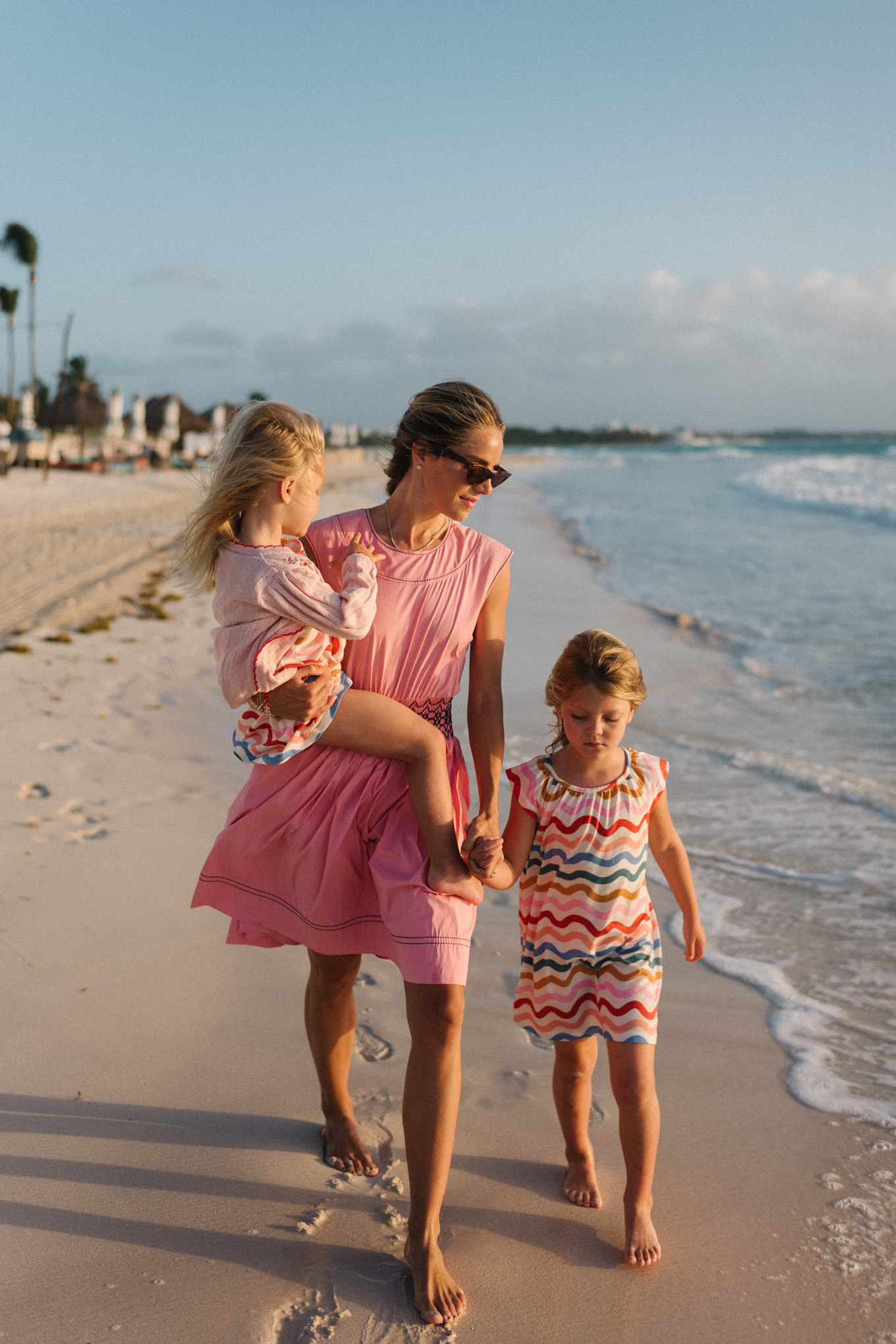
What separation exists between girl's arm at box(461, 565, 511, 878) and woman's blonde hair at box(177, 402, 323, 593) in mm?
522

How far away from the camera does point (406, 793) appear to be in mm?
2299

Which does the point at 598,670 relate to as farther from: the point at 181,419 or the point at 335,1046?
the point at 181,419

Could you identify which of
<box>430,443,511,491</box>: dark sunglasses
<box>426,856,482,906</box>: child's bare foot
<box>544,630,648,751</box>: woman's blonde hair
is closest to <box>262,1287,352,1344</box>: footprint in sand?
<box>426,856,482,906</box>: child's bare foot

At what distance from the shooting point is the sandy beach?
210 cm

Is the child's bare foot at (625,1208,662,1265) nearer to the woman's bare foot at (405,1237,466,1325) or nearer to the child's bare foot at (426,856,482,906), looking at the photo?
the woman's bare foot at (405,1237,466,1325)

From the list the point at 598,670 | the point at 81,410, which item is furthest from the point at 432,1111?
the point at 81,410

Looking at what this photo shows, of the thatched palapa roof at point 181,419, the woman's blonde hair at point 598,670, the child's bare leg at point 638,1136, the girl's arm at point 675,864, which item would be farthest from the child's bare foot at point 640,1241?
the thatched palapa roof at point 181,419

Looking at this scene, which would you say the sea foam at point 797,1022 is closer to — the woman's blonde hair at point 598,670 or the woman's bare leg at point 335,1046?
the woman's bare leg at point 335,1046

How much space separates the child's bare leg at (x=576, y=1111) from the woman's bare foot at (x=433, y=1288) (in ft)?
1.50

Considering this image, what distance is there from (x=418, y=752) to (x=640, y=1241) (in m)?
1.17

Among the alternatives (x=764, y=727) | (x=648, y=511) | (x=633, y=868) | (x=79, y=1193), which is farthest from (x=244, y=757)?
(x=648, y=511)

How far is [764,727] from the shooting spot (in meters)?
6.92

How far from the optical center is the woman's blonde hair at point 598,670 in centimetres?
Result: 233

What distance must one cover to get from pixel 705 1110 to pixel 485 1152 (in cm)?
65
